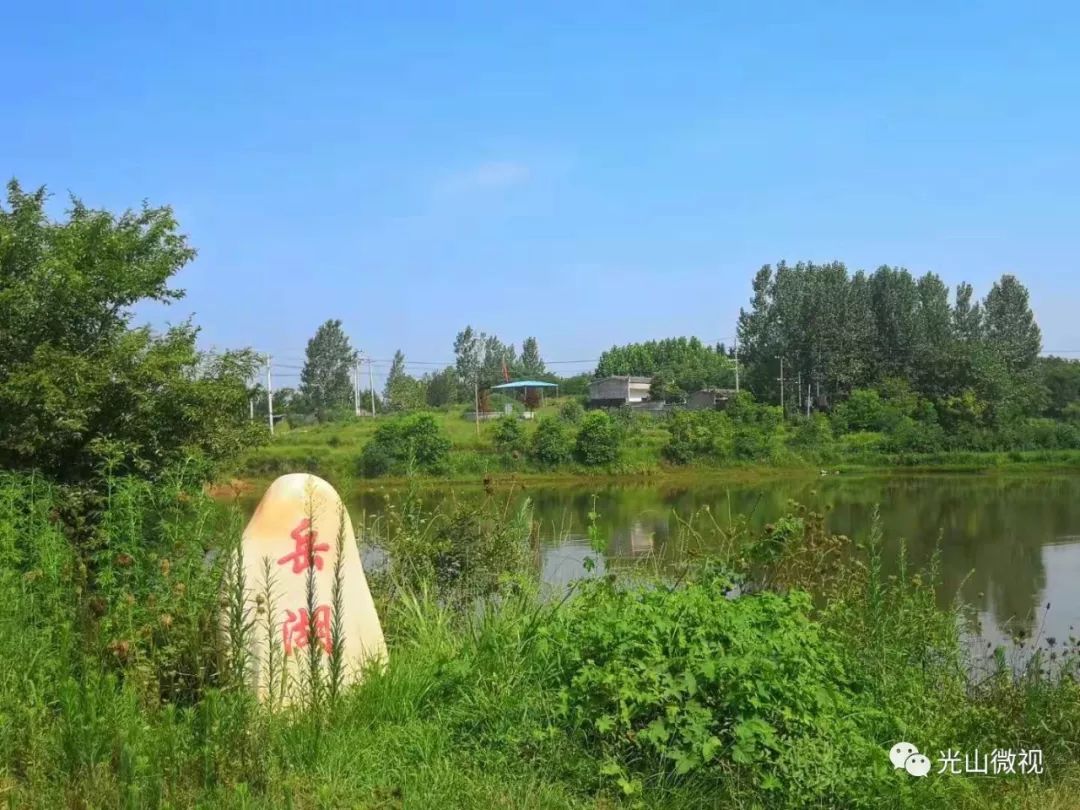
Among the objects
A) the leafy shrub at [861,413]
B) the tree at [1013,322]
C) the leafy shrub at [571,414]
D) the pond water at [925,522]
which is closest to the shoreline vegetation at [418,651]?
the pond water at [925,522]

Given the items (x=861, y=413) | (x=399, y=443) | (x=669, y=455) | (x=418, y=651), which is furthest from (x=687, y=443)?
(x=418, y=651)

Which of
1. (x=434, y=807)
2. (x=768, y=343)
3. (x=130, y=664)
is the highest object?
(x=768, y=343)

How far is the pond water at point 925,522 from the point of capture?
678 centimetres

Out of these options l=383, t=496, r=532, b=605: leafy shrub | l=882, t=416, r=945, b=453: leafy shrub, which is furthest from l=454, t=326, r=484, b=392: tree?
l=383, t=496, r=532, b=605: leafy shrub

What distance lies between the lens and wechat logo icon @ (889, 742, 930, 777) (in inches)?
106

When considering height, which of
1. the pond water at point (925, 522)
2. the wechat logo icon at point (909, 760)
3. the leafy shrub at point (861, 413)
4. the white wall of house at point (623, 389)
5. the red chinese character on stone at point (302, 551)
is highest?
the white wall of house at point (623, 389)

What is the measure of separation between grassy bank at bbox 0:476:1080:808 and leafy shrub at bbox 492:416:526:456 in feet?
94.6

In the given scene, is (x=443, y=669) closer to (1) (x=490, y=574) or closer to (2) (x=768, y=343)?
(1) (x=490, y=574)

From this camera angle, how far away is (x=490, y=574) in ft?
16.2

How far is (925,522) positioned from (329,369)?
102 feet

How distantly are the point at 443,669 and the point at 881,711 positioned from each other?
4.45ft

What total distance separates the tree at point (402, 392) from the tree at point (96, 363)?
118ft

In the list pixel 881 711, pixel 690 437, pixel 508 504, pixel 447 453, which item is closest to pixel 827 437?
pixel 690 437

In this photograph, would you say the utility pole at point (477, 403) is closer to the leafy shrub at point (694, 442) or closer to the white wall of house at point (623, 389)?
the white wall of house at point (623, 389)
